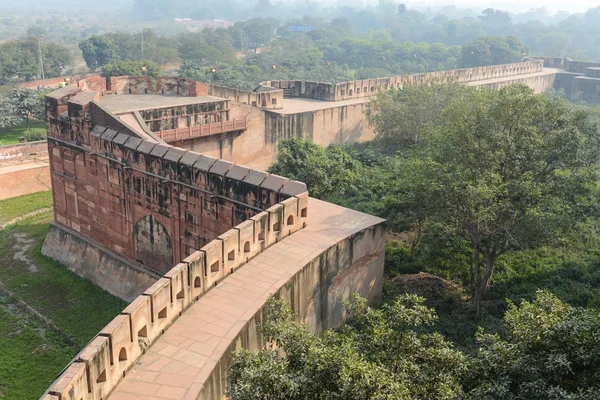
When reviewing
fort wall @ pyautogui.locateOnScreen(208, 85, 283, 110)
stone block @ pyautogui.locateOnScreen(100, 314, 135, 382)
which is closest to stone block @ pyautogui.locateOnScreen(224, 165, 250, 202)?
stone block @ pyautogui.locateOnScreen(100, 314, 135, 382)

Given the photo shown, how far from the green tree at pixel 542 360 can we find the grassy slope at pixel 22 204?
74.0 feet

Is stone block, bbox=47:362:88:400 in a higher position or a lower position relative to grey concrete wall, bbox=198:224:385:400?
higher

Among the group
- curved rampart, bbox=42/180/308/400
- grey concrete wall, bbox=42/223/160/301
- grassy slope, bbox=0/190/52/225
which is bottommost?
grassy slope, bbox=0/190/52/225

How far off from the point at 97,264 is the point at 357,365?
47.2 ft

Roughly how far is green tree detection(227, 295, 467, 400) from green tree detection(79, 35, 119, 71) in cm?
6644

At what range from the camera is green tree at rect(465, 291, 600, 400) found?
21.4ft

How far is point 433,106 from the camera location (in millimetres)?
25453

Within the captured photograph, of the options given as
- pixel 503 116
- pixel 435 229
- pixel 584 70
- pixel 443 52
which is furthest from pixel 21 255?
pixel 443 52

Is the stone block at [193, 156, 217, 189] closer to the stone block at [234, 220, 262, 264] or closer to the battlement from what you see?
the battlement

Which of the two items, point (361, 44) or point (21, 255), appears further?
point (361, 44)

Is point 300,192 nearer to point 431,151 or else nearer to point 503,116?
point 431,151

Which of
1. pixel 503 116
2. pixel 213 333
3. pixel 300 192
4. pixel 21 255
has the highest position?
pixel 503 116

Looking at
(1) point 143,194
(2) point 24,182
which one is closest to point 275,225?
(1) point 143,194

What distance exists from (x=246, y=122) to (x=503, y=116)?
39.4ft
